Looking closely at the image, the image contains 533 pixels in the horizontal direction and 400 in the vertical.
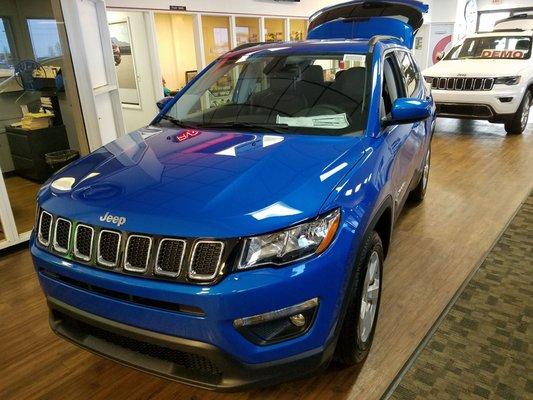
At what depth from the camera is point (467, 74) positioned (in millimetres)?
6605

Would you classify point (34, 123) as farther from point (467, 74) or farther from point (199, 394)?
point (467, 74)

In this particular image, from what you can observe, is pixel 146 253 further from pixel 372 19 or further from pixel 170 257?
pixel 372 19

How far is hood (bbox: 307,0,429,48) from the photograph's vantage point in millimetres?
3973

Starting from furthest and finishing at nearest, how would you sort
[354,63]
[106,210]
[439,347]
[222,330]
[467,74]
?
1. [467,74]
2. [354,63]
3. [439,347]
4. [106,210]
5. [222,330]

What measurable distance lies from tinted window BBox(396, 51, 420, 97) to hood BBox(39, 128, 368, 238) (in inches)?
52.7

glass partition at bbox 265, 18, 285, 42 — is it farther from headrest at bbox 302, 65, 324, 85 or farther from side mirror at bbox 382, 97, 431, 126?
side mirror at bbox 382, 97, 431, 126

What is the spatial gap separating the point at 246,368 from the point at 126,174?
924 mm

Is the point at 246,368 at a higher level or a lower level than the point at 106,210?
lower

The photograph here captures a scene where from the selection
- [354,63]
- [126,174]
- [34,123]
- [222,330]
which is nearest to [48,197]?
[126,174]

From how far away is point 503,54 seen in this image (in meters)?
7.32

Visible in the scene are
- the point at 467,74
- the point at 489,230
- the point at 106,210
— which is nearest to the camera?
the point at 106,210

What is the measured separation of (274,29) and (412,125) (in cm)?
765

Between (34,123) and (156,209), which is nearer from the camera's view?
(156,209)

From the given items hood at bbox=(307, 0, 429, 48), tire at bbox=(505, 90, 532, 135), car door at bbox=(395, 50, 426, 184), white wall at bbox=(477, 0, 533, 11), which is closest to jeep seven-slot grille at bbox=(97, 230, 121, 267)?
car door at bbox=(395, 50, 426, 184)
